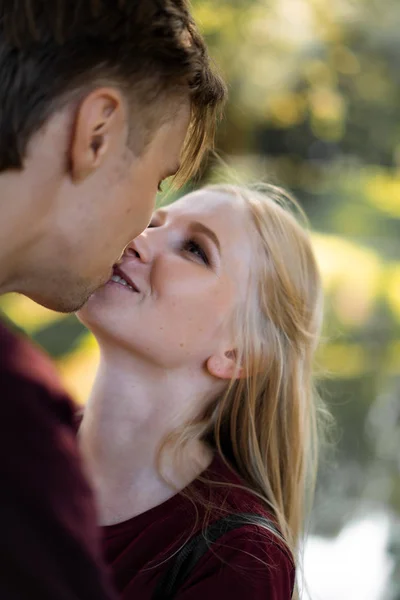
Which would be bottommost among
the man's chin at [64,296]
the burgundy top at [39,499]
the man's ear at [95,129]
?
the man's chin at [64,296]

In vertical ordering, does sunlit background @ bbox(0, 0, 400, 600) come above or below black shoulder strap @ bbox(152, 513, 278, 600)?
below

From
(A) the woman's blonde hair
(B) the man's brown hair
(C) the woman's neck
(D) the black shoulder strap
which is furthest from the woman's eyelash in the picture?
(B) the man's brown hair

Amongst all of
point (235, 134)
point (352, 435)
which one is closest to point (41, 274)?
point (352, 435)

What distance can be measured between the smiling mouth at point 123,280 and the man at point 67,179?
47 cm

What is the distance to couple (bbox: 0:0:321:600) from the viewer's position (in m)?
1.00

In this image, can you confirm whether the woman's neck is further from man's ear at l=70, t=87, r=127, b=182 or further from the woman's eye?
man's ear at l=70, t=87, r=127, b=182

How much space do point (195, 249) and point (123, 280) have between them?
0.21m

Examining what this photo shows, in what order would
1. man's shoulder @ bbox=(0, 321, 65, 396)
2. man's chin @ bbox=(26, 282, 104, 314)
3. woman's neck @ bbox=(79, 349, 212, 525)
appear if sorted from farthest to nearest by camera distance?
woman's neck @ bbox=(79, 349, 212, 525)
man's chin @ bbox=(26, 282, 104, 314)
man's shoulder @ bbox=(0, 321, 65, 396)

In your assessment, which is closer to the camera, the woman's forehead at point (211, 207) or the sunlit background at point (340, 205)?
the woman's forehead at point (211, 207)

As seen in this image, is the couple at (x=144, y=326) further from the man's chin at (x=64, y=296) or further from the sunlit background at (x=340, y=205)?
the sunlit background at (x=340, y=205)

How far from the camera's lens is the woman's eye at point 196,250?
2281mm

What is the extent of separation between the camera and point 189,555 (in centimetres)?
189

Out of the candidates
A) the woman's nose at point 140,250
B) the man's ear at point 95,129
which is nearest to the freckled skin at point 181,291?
the woman's nose at point 140,250

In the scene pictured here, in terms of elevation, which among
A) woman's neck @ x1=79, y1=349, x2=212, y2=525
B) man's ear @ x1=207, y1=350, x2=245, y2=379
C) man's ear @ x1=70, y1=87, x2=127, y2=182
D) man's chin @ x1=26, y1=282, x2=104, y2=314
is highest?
man's ear @ x1=70, y1=87, x2=127, y2=182
